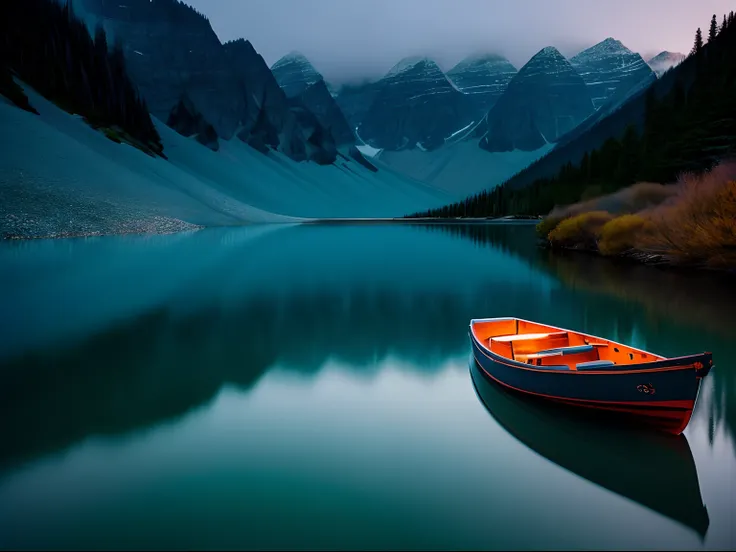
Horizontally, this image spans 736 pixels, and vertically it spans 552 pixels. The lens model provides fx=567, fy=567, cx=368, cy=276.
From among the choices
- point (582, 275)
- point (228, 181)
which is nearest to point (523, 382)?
point (582, 275)

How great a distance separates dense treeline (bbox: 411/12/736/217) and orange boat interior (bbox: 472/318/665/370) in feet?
143

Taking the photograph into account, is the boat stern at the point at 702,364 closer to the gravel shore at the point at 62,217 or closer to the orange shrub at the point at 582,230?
the orange shrub at the point at 582,230

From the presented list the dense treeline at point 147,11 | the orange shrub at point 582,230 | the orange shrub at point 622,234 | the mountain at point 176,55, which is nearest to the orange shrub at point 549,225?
the orange shrub at point 582,230

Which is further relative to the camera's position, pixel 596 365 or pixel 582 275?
pixel 582 275

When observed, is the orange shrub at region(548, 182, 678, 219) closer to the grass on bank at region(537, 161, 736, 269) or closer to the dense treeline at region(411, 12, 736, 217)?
the grass on bank at region(537, 161, 736, 269)

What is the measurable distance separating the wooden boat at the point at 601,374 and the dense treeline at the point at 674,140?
44.6 m

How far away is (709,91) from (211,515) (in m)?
63.3

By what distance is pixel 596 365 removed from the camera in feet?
24.6

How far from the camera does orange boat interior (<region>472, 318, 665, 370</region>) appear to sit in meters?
7.97

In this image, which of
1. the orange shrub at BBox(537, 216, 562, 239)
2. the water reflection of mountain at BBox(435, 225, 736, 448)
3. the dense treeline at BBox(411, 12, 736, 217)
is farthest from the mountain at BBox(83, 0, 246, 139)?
the water reflection of mountain at BBox(435, 225, 736, 448)

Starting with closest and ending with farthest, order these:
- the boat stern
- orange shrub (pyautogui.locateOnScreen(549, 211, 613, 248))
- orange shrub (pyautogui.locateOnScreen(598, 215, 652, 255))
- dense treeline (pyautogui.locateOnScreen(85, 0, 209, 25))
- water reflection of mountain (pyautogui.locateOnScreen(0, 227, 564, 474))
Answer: the boat stern
water reflection of mountain (pyautogui.locateOnScreen(0, 227, 564, 474))
orange shrub (pyautogui.locateOnScreen(598, 215, 652, 255))
orange shrub (pyautogui.locateOnScreen(549, 211, 613, 248))
dense treeline (pyautogui.locateOnScreen(85, 0, 209, 25))

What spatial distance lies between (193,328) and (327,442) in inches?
312

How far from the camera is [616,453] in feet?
21.9

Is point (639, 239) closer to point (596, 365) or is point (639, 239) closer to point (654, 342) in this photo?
point (654, 342)
